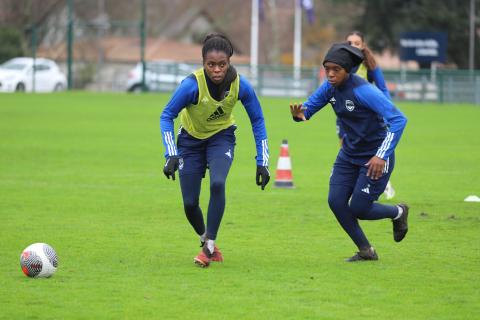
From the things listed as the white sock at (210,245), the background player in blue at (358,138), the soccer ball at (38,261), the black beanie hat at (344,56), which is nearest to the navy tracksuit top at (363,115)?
the background player in blue at (358,138)

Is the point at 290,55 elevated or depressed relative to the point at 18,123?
depressed

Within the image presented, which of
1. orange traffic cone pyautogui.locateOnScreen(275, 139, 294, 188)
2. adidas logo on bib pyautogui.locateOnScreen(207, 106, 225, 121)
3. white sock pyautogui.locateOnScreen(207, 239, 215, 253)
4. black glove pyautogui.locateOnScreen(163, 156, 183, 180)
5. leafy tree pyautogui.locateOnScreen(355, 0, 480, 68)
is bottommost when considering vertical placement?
leafy tree pyautogui.locateOnScreen(355, 0, 480, 68)

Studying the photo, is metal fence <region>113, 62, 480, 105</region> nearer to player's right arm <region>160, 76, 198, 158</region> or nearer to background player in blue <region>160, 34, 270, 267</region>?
background player in blue <region>160, 34, 270, 267</region>

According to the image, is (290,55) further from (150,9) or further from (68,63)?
(68,63)

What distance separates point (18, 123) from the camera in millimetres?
28375

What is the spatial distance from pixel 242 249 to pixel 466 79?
36.1m

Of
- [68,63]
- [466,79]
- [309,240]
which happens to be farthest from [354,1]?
[309,240]

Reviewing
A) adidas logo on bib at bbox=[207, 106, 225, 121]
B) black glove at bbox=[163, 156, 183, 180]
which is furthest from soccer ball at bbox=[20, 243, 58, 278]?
adidas logo on bib at bbox=[207, 106, 225, 121]

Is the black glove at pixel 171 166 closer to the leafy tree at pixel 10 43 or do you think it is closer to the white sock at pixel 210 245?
the white sock at pixel 210 245

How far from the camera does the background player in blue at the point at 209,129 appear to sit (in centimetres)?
866

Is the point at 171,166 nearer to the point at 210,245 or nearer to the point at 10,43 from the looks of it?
the point at 210,245

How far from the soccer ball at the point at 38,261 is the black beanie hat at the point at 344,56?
2.81m

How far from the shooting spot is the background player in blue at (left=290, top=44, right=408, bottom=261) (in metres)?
8.53

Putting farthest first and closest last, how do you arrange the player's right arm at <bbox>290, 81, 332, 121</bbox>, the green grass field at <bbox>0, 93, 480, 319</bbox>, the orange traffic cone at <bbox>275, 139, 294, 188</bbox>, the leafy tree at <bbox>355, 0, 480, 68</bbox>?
1. the leafy tree at <bbox>355, 0, 480, 68</bbox>
2. the orange traffic cone at <bbox>275, 139, 294, 188</bbox>
3. the player's right arm at <bbox>290, 81, 332, 121</bbox>
4. the green grass field at <bbox>0, 93, 480, 319</bbox>
